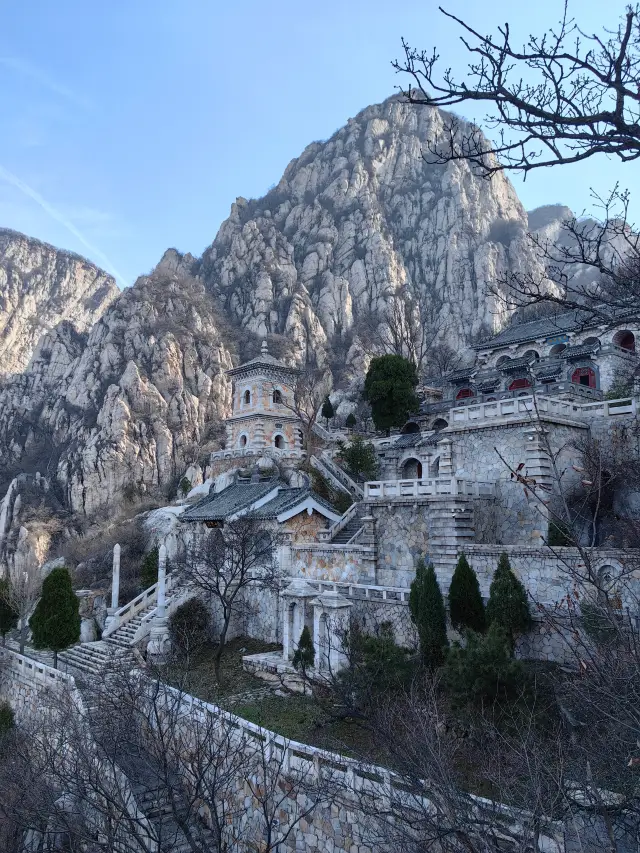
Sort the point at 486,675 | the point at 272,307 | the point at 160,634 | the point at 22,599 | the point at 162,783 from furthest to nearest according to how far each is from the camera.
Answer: the point at 272,307, the point at 22,599, the point at 160,634, the point at 162,783, the point at 486,675

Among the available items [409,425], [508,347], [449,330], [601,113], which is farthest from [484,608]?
[449,330]

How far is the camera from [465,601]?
16609mm

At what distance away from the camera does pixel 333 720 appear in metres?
14.9

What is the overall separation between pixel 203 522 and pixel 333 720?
1478cm

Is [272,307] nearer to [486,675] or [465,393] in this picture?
[465,393]

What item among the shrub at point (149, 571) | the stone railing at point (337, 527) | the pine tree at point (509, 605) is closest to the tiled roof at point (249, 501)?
the stone railing at point (337, 527)

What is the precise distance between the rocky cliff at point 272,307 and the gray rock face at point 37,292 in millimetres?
1687

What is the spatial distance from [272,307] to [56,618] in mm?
75427

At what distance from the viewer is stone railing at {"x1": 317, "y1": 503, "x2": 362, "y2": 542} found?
2527 centimetres

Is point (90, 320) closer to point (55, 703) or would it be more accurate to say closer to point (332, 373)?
point (332, 373)

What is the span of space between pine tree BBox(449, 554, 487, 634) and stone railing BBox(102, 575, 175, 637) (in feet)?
44.0

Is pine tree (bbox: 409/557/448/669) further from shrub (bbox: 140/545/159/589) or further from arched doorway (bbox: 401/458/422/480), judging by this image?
shrub (bbox: 140/545/159/589)

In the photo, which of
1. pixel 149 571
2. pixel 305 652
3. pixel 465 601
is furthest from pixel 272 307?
pixel 465 601

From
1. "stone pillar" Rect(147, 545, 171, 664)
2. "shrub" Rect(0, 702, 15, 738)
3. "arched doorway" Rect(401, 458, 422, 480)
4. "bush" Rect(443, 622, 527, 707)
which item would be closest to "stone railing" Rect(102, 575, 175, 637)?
"stone pillar" Rect(147, 545, 171, 664)
